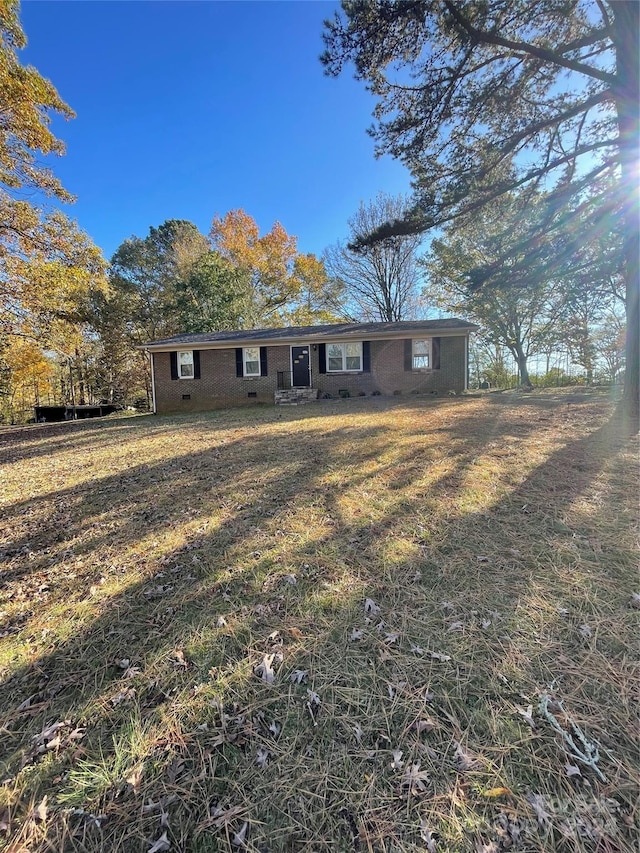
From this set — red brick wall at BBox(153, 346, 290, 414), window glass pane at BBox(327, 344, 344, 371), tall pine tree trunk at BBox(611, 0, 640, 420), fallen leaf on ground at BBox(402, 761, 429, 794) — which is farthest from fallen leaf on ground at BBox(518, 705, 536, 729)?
red brick wall at BBox(153, 346, 290, 414)

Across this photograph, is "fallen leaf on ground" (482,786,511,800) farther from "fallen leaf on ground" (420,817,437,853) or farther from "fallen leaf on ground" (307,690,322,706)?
"fallen leaf on ground" (307,690,322,706)

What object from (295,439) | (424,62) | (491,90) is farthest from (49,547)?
(491,90)

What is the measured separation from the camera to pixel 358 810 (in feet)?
3.81

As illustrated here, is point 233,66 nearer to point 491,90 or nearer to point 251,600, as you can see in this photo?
point 491,90

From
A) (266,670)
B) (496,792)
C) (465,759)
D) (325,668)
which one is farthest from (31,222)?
(496,792)

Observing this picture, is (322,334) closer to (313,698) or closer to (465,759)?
(313,698)

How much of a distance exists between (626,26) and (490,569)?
374 inches

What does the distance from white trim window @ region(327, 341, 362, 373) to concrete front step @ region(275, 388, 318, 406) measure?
1.20 m

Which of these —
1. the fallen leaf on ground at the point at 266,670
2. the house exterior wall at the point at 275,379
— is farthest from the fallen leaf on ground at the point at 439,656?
the house exterior wall at the point at 275,379

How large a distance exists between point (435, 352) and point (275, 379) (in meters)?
6.14

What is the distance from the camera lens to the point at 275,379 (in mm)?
14070

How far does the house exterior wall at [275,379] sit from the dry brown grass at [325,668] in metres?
9.82

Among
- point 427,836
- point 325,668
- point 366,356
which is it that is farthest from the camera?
point 366,356

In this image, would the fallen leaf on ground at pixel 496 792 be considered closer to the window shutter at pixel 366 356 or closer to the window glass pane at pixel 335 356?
the window shutter at pixel 366 356
